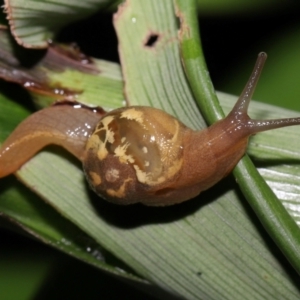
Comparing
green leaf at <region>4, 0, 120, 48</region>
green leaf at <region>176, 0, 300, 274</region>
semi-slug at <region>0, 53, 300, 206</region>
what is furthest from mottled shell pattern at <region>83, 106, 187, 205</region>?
green leaf at <region>4, 0, 120, 48</region>

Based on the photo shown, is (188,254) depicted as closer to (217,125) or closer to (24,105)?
(217,125)

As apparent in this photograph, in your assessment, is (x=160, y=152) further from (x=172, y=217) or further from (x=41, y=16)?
(x=41, y=16)

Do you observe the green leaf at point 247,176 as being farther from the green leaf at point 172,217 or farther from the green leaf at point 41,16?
the green leaf at point 41,16

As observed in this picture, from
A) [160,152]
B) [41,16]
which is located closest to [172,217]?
[160,152]

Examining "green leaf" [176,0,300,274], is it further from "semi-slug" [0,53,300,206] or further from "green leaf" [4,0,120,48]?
"green leaf" [4,0,120,48]

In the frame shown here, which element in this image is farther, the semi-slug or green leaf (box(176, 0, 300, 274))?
the semi-slug

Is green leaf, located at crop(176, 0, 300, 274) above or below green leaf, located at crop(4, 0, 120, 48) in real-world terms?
below

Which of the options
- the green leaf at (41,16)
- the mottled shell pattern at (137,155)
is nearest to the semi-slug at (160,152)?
the mottled shell pattern at (137,155)

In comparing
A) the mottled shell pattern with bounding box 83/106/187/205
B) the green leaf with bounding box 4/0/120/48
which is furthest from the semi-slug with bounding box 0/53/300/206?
the green leaf with bounding box 4/0/120/48
